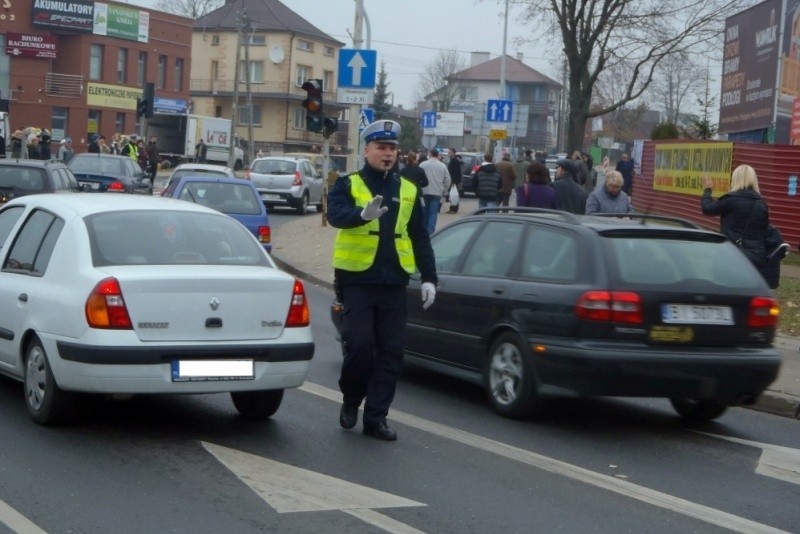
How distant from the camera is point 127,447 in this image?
7.54 metres

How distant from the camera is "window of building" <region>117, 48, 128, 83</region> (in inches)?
2714

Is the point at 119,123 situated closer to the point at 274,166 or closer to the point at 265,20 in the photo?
the point at 265,20

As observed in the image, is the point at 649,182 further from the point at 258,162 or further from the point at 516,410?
the point at 516,410

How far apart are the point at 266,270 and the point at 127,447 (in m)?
1.43

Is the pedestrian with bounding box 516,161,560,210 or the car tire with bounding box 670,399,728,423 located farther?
the pedestrian with bounding box 516,161,560,210

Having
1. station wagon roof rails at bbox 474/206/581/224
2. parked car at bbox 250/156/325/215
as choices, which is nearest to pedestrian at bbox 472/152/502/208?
parked car at bbox 250/156/325/215

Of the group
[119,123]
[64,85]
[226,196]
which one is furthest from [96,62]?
[226,196]

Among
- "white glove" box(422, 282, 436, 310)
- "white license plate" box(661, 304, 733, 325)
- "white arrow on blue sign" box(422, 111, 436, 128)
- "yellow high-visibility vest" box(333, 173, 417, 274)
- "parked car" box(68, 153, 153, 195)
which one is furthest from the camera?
"white arrow on blue sign" box(422, 111, 436, 128)

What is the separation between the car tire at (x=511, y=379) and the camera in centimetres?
884

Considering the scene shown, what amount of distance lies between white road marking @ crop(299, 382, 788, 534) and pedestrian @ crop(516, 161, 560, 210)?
6.66 metres

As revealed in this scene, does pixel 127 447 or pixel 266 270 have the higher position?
pixel 266 270

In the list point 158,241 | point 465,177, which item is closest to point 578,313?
point 158,241

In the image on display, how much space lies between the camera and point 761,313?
8.91 m

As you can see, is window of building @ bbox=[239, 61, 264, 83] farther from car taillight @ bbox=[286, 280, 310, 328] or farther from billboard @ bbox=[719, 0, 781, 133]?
car taillight @ bbox=[286, 280, 310, 328]
